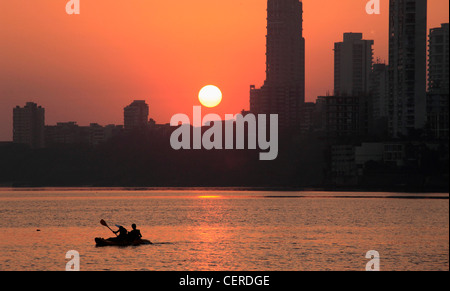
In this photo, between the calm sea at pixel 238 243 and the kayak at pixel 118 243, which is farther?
the kayak at pixel 118 243

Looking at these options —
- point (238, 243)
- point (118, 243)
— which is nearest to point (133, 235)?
point (118, 243)

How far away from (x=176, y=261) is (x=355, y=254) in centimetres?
1995

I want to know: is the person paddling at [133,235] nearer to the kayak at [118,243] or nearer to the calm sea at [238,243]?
the kayak at [118,243]

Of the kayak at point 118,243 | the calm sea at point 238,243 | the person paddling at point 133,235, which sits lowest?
the calm sea at point 238,243
